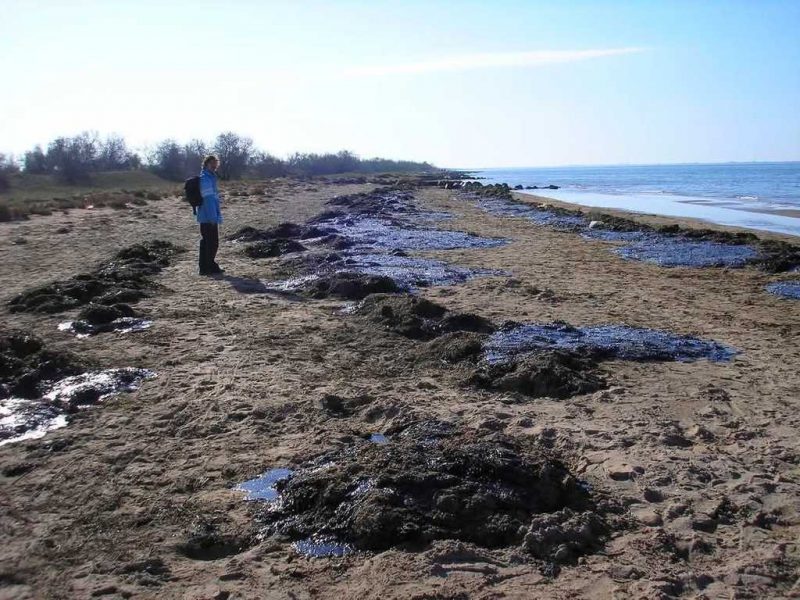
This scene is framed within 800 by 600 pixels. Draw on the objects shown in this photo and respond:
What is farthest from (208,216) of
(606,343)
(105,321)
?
(606,343)

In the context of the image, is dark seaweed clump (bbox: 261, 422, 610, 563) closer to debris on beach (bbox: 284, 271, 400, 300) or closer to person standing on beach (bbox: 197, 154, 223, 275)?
debris on beach (bbox: 284, 271, 400, 300)

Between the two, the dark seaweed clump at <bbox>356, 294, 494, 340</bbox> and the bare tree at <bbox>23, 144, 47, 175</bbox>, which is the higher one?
A: the bare tree at <bbox>23, 144, 47, 175</bbox>

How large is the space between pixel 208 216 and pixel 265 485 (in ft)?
26.3

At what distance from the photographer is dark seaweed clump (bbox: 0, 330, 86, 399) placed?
5590mm

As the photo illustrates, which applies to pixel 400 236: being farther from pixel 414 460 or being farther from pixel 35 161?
pixel 35 161

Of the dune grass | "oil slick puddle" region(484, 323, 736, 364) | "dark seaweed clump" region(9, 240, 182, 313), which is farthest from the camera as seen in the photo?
the dune grass

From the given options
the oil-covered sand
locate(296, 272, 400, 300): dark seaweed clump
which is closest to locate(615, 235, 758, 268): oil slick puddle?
the oil-covered sand

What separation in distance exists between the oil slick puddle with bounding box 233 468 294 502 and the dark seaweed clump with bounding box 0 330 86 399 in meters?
2.45

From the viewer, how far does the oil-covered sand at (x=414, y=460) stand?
311 cm

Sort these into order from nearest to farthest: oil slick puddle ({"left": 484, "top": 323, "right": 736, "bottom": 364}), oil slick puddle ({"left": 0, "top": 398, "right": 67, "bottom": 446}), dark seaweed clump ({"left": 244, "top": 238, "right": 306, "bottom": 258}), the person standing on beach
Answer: oil slick puddle ({"left": 0, "top": 398, "right": 67, "bottom": 446}), oil slick puddle ({"left": 484, "top": 323, "right": 736, "bottom": 364}), the person standing on beach, dark seaweed clump ({"left": 244, "top": 238, "right": 306, "bottom": 258})

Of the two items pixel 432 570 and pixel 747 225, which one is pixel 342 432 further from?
pixel 747 225

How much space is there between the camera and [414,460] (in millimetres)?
3939

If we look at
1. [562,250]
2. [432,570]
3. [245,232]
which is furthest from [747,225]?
Answer: [432,570]

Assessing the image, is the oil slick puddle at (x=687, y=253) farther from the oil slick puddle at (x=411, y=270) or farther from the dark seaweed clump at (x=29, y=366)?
the dark seaweed clump at (x=29, y=366)
